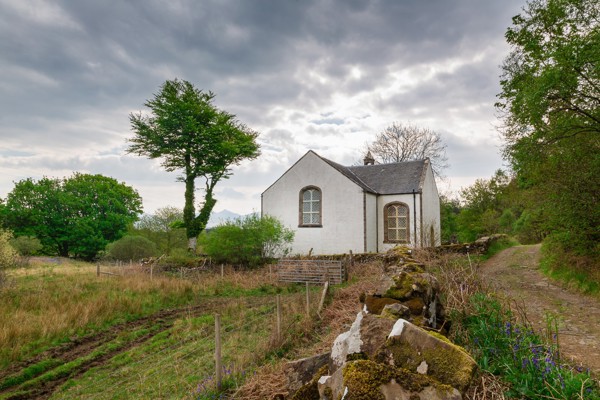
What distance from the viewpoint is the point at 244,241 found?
69.1 feet

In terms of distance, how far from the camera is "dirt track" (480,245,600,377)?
17.9 ft

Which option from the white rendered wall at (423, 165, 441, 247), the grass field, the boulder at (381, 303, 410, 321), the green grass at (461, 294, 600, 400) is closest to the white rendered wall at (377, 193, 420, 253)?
the white rendered wall at (423, 165, 441, 247)

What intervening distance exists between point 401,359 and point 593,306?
8.48m

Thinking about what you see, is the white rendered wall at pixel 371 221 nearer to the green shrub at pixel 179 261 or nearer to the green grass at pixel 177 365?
the green shrub at pixel 179 261

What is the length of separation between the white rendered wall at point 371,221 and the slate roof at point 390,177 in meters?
Answer: 0.59

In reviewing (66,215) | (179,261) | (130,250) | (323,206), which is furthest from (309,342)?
(66,215)

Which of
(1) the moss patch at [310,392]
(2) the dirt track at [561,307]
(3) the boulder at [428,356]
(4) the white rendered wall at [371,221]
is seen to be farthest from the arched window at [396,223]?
(3) the boulder at [428,356]

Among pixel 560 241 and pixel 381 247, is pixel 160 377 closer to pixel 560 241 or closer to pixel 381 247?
pixel 560 241

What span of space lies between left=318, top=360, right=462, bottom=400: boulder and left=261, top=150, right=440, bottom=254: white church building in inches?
782

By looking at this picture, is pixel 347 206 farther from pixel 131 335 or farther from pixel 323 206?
pixel 131 335

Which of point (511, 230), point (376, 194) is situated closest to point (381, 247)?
point (376, 194)

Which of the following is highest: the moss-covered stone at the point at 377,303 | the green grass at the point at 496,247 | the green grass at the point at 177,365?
the green grass at the point at 496,247

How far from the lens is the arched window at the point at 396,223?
2336 cm

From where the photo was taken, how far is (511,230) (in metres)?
33.8
